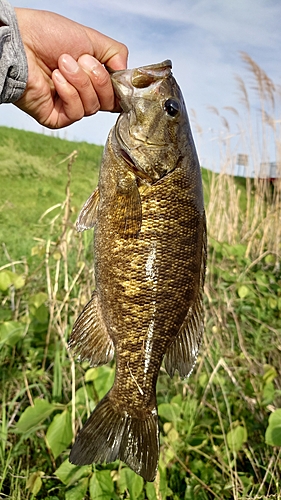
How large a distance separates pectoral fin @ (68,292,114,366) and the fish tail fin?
0.49 feet

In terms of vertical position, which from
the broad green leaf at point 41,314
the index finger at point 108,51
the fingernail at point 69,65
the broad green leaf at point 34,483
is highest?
the index finger at point 108,51

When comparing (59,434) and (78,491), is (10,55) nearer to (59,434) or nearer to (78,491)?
(59,434)

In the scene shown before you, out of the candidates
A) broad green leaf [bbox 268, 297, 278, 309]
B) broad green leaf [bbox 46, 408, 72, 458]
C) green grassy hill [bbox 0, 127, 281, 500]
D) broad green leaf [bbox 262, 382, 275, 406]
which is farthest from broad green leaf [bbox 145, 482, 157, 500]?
broad green leaf [bbox 268, 297, 278, 309]

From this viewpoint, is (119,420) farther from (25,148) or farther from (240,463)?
(25,148)

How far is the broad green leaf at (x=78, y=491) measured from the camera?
204 cm

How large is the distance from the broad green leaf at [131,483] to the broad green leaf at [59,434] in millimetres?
254

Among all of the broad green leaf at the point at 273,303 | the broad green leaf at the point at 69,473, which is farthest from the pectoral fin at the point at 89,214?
the broad green leaf at the point at 273,303

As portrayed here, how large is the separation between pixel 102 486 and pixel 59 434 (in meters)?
0.26

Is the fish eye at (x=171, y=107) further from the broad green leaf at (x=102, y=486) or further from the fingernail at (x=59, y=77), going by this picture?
the broad green leaf at (x=102, y=486)

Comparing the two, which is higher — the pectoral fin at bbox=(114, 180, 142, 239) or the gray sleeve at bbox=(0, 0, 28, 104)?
the gray sleeve at bbox=(0, 0, 28, 104)

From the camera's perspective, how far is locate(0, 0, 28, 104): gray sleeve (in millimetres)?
1585

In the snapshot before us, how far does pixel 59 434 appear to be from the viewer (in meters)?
2.12

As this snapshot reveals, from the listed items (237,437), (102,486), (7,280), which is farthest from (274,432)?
(7,280)

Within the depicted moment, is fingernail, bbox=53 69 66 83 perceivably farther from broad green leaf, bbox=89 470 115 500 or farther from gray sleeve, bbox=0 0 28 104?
broad green leaf, bbox=89 470 115 500
